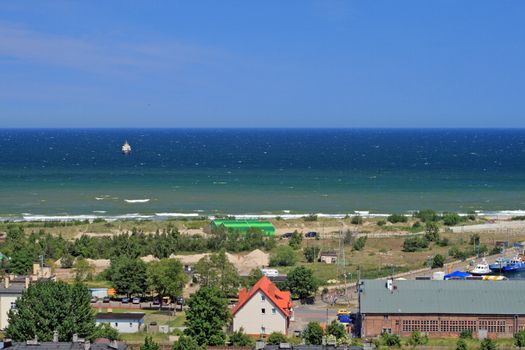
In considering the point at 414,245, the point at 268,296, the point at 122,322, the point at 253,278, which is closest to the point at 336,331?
the point at 268,296

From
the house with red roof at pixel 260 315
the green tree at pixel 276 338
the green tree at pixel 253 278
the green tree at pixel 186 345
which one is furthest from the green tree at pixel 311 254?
the green tree at pixel 186 345

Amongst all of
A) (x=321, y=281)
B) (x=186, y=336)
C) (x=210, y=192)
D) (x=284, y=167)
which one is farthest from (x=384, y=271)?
(x=284, y=167)

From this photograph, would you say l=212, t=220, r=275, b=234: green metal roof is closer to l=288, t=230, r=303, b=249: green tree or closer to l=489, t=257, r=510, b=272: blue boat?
l=288, t=230, r=303, b=249: green tree

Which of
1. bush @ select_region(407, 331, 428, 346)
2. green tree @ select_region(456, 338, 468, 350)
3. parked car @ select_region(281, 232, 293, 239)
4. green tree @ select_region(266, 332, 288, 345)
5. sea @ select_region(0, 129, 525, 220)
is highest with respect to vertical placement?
green tree @ select_region(456, 338, 468, 350)

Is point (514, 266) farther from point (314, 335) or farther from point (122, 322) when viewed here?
point (122, 322)

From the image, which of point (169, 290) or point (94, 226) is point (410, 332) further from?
point (94, 226)

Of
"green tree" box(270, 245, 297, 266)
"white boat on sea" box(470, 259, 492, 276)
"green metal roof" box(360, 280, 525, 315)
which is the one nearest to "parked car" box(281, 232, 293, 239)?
"green tree" box(270, 245, 297, 266)

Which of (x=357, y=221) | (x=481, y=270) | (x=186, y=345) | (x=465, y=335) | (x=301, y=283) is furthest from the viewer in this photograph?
(x=357, y=221)
